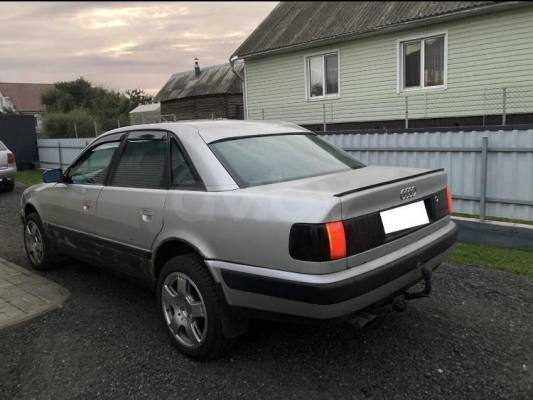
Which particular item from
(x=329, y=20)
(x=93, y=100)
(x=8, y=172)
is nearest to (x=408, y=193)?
(x=8, y=172)

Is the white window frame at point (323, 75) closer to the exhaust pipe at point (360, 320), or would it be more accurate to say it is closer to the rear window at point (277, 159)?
the rear window at point (277, 159)

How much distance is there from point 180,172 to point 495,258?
3698mm

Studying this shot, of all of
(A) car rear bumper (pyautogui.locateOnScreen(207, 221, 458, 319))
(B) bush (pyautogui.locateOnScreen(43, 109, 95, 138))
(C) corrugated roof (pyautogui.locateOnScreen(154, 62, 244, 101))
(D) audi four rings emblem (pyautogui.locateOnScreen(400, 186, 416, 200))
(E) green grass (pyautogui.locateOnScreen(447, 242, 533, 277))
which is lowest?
(E) green grass (pyautogui.locateOnScreen(447, 242, 533, 277))

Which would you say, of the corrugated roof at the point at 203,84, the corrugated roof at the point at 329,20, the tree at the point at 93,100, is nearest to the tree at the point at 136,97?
the tree at the point at 93,100

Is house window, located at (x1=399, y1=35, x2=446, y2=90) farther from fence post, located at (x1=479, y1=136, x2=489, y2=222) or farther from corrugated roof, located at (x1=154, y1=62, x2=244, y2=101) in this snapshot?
corrugated roof, located at (x1=154, y1=62, x2=244, y2=101)

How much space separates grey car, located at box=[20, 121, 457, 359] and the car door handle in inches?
0.5

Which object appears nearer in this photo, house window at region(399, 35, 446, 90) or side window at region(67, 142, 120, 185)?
side window at region(67, 142, 120, 185)

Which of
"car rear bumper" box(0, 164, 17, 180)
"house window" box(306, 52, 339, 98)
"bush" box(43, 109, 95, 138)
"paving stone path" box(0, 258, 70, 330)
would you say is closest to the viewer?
"paving stone path" box(0, 258, 70, 330)

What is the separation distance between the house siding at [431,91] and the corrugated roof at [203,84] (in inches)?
358

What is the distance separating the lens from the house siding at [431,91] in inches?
434

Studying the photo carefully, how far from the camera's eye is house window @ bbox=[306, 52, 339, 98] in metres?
14.9

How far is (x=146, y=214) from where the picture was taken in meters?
3.41

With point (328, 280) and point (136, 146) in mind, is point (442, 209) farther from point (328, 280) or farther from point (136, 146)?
point (136, 146)

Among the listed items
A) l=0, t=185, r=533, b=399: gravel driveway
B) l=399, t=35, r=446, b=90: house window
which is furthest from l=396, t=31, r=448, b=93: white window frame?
l=0, t=185, r=533, b=399: gravel driveway
